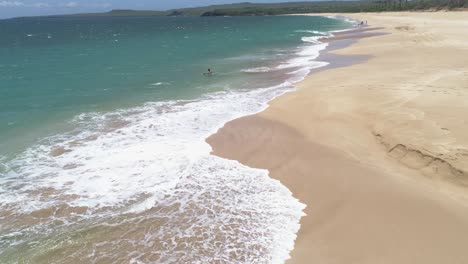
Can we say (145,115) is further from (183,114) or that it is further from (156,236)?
(156,236)

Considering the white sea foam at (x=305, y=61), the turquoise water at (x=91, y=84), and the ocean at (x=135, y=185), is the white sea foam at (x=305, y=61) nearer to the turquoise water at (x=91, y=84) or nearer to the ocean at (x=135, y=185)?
the turquoise water at (x=91, y=84)

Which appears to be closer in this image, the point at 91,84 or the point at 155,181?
the point at 155,181

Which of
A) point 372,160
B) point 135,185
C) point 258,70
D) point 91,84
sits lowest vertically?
point 135,185

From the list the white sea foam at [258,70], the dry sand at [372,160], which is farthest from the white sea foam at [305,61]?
the dry sand at [372,160]

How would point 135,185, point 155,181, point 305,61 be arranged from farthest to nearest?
1. point 305,61
2. point 155,181
3. point 135,185

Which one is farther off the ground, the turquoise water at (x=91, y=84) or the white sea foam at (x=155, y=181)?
the turquoise water at (x=91, y=84)

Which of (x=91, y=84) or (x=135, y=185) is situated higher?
(x=91, y=84)

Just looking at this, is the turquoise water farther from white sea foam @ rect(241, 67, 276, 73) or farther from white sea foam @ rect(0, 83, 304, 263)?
white sea foam @ rect(0, 83, 304, 263)

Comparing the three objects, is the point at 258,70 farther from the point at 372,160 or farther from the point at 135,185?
the point at 135,185

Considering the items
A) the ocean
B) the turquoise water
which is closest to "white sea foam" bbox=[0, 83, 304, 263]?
the ocean

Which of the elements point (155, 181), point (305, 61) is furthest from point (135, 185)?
point (305, 61)
